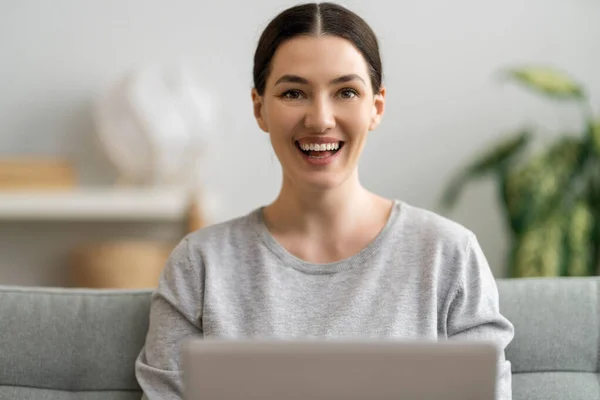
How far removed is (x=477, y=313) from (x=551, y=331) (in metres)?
0.18

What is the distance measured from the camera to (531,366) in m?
1.59

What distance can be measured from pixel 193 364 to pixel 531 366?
910 mm

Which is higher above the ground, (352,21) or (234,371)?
(352,21)

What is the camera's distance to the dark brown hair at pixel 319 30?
Answer: 1.56 meters

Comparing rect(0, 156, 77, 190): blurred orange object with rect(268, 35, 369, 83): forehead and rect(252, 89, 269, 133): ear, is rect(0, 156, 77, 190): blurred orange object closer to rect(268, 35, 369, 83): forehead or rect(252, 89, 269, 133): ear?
rect(252, 89, 269, 133): ear

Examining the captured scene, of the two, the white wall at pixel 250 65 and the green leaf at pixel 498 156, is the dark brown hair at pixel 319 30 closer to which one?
the green leaf at pixel 498 156

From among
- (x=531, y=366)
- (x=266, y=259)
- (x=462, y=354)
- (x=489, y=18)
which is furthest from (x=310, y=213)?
(x=489, y=18)

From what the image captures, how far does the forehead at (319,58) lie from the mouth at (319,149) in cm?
11

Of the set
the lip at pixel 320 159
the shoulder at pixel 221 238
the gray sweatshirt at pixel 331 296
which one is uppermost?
the lip at pixel 320 159

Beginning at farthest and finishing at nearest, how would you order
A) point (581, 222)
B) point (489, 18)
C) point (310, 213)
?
point (489, 18) < point (581, 222) < point (310, 213)

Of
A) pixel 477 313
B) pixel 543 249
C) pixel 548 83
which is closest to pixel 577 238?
pixel 543 249

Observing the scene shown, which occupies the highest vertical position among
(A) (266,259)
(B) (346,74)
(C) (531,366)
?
(B) (346,74)

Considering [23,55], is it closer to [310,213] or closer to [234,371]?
[310,213]

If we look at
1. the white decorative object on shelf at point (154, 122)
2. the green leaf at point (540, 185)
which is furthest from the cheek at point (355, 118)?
the white decorative object on shelf at point (154, 122)
